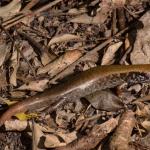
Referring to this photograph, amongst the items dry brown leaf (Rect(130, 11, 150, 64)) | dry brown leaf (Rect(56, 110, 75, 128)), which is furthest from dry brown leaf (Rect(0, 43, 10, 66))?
dry brown leaf (Rect(130, 11, 150, 64))

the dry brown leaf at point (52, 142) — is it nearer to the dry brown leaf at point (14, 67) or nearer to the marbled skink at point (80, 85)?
the marbled skink at point (80, 85)

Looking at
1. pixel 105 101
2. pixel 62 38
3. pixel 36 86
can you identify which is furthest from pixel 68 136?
pixel 62 38

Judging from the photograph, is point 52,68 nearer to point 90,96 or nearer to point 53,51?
point 53,51

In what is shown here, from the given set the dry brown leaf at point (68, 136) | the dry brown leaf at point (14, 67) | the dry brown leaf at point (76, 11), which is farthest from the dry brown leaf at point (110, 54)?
the dry brown leaf at point (14, 67)

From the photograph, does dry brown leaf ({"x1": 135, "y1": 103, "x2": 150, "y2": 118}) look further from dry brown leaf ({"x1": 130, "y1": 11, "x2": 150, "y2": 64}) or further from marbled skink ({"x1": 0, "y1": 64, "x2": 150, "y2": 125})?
dry brown leaf ({"x1": 130, "y1": 11, "x2": 150, "y2": 64})

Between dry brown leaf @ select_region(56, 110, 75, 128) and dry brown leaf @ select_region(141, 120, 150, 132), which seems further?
dry brown leaf @ select_region(56, 110, 75, 128)

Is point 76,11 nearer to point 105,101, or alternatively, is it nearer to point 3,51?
point 3,51

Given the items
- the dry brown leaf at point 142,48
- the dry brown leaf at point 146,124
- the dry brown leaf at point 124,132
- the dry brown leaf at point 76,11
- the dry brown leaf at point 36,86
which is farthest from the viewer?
the dry brown leaf at point 76,11
